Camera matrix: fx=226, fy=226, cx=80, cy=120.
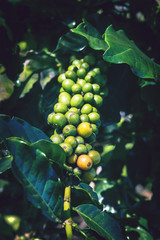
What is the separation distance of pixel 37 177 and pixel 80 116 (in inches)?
16.6

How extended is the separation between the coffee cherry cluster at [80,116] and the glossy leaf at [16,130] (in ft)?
0.38

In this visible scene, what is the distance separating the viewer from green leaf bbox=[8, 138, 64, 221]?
0.98 metres

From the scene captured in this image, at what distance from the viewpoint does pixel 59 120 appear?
1.21 meters

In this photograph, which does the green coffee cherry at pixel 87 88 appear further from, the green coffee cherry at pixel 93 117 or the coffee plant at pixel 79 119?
the green coffee cherry at pixel 93 117

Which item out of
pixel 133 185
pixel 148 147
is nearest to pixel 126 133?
pixel 148 147

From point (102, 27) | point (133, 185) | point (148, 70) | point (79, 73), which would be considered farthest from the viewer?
point (133, 185)

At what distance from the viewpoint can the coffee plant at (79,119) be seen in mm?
1082

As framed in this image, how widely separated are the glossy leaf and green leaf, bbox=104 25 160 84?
52 centimetres

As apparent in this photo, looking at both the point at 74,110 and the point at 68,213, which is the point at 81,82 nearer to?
the point at 74,110

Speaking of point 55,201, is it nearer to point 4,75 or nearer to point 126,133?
point 4,75

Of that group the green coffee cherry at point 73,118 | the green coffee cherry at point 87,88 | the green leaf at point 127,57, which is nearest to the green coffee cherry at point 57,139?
the green coffee cherry at point 73,118

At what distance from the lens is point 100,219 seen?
42.4 inches

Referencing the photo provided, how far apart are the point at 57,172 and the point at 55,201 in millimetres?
146

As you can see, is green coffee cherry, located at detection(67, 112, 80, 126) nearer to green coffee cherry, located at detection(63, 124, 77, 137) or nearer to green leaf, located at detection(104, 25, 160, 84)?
green coffee cherry, located at detection(63, 124, 77, 137)
